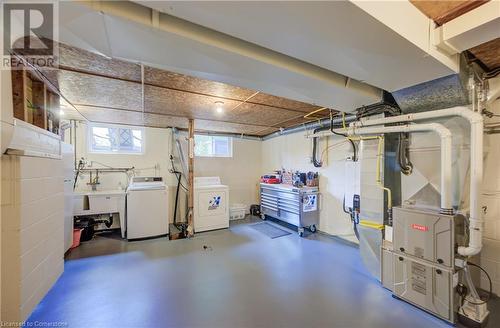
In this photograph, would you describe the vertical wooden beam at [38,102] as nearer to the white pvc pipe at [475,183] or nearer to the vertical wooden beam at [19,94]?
the vertical wooden beam at [19,94]

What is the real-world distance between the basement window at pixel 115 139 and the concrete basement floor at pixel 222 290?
1954mm

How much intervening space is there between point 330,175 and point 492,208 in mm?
2091

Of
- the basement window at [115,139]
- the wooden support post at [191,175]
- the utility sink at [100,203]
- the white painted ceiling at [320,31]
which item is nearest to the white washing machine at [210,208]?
the wooden support post at [191,175]

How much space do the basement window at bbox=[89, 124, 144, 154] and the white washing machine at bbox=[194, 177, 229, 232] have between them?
1658 mm

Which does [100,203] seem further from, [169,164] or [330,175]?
[330,175]

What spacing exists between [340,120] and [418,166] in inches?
52.4

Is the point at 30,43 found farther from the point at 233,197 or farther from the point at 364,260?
the point at 233,197

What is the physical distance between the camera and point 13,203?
1592mm

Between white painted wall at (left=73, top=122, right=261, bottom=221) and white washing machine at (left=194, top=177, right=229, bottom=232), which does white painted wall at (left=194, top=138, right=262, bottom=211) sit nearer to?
A: white painted wall at (left=73, top=122, right=261, bottom=221)

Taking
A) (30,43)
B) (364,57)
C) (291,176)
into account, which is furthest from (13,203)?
(291,176)

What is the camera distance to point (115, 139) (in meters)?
4.32

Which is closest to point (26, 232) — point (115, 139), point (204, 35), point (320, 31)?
point (204, 35)

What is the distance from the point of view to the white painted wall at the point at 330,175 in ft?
12.1

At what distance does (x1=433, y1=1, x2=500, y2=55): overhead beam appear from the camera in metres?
1.17
